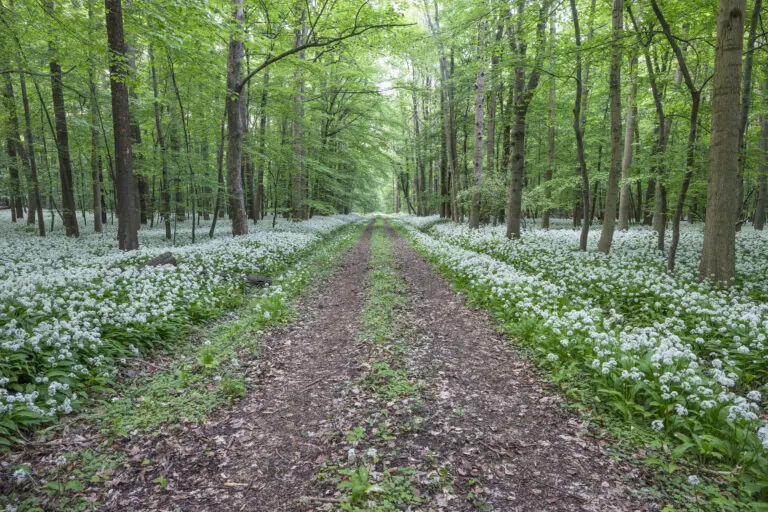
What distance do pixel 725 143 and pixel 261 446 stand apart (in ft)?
31.1

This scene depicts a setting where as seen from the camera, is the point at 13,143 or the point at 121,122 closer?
the point at 121,122

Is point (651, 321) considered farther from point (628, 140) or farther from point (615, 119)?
point (628, 140)

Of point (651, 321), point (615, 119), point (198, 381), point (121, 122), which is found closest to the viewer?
point (198, 381)

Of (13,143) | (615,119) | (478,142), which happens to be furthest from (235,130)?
(13,143)

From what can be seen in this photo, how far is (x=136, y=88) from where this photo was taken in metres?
11.0

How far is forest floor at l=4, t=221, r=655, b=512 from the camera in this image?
124 inches

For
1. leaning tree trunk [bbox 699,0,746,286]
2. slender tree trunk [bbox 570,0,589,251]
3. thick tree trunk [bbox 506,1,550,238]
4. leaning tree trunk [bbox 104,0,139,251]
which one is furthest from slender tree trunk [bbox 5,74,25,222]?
leaning tree trunk [bbox 699,0,746,286]

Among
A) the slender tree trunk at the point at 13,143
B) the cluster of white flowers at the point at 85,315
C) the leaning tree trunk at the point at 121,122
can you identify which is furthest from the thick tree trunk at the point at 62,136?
the leaning tree trunk at the point at 121,122

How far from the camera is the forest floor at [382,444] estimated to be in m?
3.14

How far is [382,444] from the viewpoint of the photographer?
3.82 meters

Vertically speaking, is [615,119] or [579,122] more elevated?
[579,122]

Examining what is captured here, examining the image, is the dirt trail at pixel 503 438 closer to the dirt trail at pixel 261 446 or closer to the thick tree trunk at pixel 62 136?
the dirt trail at pixel 261 446

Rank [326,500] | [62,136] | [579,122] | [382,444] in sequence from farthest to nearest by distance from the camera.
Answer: [62,136]
[579,122]
[382,444]
[326,500]

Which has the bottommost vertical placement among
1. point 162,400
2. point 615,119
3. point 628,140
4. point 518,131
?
point 162,400
